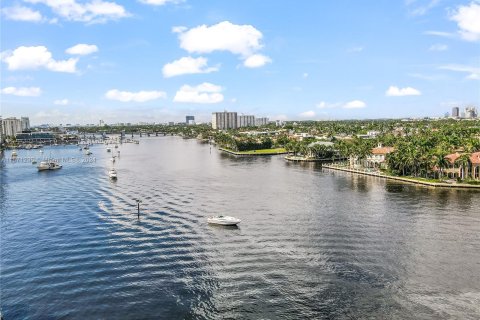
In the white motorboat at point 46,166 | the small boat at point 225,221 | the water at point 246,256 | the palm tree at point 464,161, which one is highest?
the palm tree at point 464,161

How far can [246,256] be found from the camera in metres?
40.9

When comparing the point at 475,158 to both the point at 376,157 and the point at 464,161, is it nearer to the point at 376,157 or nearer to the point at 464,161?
the point at 464,161

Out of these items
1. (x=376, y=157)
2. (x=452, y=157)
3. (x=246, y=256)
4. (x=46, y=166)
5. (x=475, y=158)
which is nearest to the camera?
(x=246, y=256)

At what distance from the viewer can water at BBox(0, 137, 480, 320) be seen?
1225 inches

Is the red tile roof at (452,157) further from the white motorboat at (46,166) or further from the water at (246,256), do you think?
the white motorboat at (46,166)

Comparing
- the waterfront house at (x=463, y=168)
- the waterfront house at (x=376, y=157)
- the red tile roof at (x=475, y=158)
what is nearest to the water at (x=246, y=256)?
the waterfront house at (x=463, y=168)

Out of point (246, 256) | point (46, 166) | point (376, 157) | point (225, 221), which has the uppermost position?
point (376, 157)

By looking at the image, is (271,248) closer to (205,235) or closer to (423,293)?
(205,235)

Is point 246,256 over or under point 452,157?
under

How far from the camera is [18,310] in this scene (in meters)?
31.6

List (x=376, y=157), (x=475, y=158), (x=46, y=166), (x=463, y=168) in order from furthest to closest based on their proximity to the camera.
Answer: (x=46, y=166), (x=376, y=157), (x=475, y=158), (x=463, y=168)

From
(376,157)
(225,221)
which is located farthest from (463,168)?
(225,221)

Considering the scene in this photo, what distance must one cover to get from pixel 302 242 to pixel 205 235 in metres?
11.2

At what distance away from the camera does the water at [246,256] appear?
102 feet
